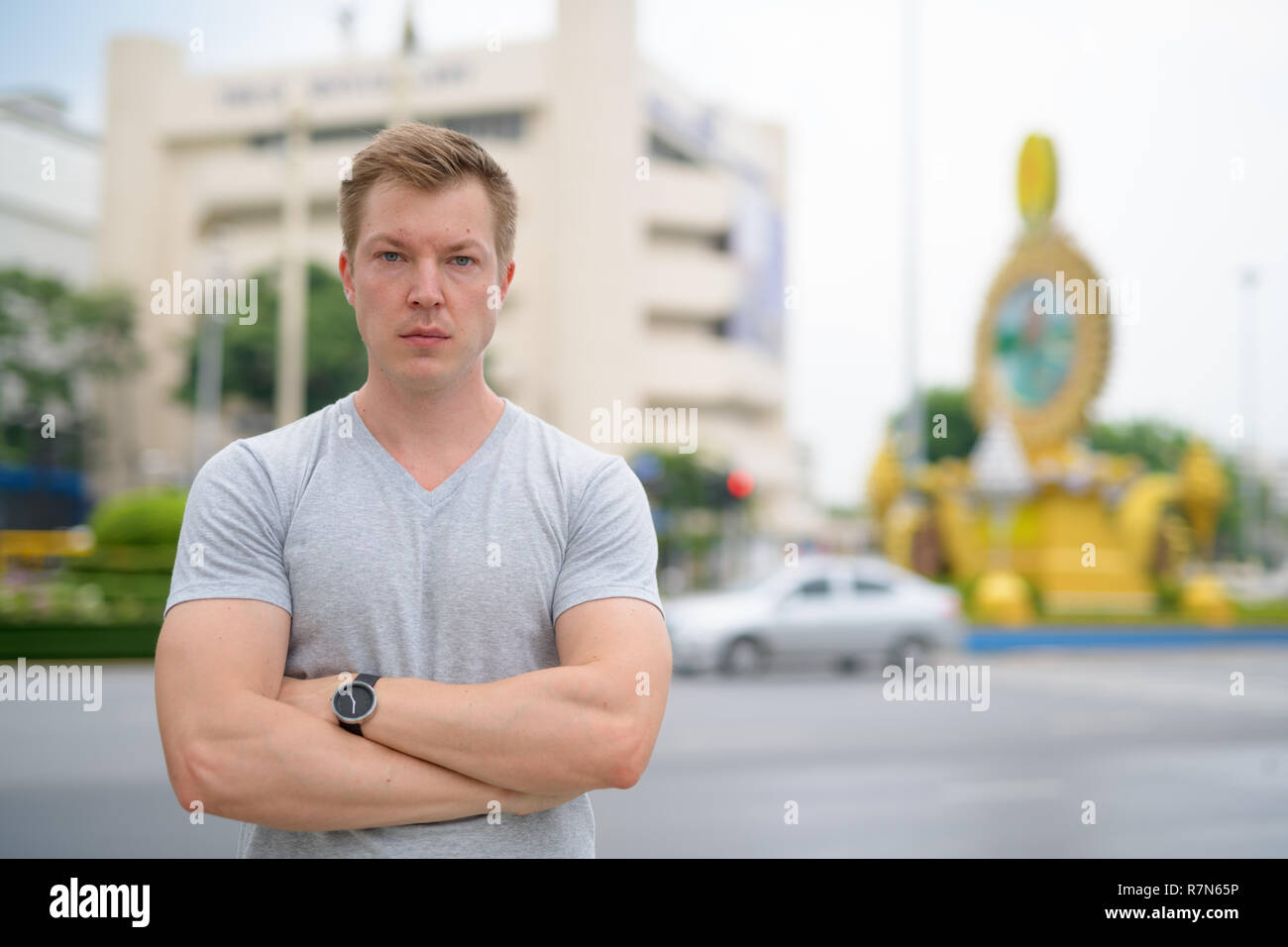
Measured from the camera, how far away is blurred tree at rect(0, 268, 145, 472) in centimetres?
3600

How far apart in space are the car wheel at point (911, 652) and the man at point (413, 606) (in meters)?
13.9

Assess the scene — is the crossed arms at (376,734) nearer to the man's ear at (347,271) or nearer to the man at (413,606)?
the man at (413,606)

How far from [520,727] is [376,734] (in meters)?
0.19

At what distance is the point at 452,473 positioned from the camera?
1.62 metres

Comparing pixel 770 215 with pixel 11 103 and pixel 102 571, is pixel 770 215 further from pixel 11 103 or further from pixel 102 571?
pixel 102 571

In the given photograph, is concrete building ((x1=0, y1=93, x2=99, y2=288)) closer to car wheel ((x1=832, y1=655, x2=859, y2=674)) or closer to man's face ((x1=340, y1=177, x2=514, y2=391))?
car wheel ((x1=832, y1=655, x2=859, y2=674))

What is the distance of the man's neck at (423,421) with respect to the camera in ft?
5.35

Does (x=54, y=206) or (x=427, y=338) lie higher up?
(x=54, y=206)

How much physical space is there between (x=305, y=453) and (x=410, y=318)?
0.25 metres

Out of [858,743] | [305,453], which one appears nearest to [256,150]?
[858,743]

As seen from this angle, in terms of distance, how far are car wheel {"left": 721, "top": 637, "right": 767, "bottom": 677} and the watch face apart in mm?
13221

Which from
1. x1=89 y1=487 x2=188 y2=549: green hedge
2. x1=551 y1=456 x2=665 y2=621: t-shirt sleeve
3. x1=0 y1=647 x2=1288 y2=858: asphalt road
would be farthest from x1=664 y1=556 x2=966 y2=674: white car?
x1=551 y1=456 x2=665 y2=621: t-shirt sleeve

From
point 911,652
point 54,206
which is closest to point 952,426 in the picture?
point 54,206
